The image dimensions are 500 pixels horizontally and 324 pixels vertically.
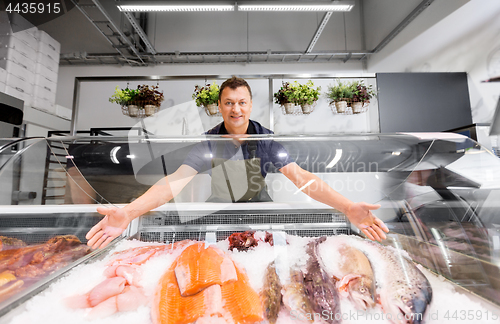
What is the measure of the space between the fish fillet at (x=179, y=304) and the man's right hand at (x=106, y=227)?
0.25m

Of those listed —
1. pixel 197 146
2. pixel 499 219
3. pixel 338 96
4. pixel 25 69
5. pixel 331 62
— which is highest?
pixel 331 62

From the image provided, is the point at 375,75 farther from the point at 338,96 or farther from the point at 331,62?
the point at 331,62

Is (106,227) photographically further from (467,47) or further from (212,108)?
(467,47)

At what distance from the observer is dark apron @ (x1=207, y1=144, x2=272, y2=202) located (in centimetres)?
93

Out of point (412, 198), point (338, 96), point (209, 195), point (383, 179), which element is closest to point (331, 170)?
point (383, 179)

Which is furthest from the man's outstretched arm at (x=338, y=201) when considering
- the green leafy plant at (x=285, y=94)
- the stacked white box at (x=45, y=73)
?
the stacked white box at (x=45, y=73)

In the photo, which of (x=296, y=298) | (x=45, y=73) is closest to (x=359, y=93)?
(x=296, y=298)

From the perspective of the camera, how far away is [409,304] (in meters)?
0.70

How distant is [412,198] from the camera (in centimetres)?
95

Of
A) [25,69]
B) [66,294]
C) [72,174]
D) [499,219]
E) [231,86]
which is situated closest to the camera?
[66,294]

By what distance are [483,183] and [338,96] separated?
2587 mm

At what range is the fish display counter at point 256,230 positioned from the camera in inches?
28.7

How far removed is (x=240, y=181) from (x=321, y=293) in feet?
1.52

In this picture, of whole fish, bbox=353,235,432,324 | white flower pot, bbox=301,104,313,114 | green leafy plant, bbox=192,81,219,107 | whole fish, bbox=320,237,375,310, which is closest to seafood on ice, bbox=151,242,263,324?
whole fish, bbox=320,237,375,310
